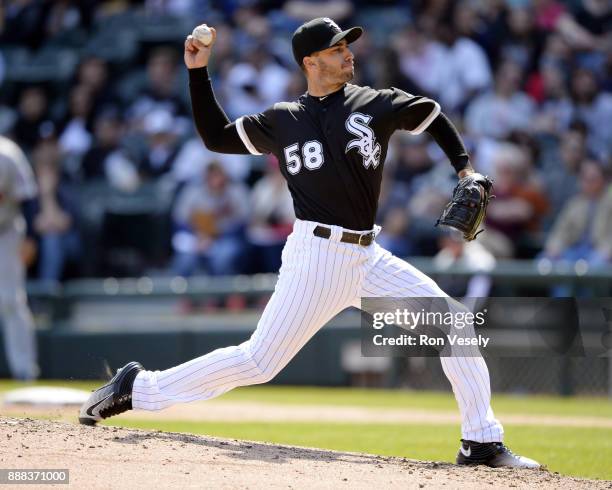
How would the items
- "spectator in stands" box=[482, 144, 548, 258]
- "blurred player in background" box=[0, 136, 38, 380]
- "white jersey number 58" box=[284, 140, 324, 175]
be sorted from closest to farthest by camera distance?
"white jersey number 58" box=[284, 140, 324, 175], "blurred player in background" box=[0, 136, 38, 380], "spectator in stands" box=[482, 144, 548, 258]

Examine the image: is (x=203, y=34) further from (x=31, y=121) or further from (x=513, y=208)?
(x=31, y=121)

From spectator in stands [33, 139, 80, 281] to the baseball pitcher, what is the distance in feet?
24.3

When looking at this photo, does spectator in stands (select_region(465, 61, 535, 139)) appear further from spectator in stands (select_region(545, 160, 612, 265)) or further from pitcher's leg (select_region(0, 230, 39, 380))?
pitcher's leg (select_region(0, 230, 39, 380))

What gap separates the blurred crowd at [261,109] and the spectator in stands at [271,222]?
0.02m

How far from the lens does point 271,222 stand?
1128 cm

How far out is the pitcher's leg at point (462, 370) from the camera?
4852 millimetres

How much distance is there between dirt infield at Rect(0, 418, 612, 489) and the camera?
13.9 feet

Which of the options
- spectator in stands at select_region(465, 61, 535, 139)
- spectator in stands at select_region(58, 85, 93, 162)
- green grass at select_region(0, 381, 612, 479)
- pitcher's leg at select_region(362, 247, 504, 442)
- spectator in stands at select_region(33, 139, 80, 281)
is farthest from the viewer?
spectator in stands at select_region(58, 85, 93, 162)

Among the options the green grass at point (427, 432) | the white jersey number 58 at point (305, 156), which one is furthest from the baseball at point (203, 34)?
the green grass at point (427, 432)

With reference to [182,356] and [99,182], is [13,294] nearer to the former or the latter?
[182,356]

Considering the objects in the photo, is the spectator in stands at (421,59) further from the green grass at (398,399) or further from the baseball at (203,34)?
the baseball at (203,34)

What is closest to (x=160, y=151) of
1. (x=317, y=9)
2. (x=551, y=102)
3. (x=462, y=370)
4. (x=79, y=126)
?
(x=79, y=126)

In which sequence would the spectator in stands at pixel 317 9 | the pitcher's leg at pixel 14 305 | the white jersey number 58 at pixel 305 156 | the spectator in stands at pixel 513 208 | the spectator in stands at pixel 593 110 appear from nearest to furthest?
the white jersey number 58 at pixel 305 156 → the pitcher's leg at pixel 14 305 → the spectator in stands at pixel 513 208 → the spectator in stands at pixel 593 110 → the spectator in stands at pixel 317 9

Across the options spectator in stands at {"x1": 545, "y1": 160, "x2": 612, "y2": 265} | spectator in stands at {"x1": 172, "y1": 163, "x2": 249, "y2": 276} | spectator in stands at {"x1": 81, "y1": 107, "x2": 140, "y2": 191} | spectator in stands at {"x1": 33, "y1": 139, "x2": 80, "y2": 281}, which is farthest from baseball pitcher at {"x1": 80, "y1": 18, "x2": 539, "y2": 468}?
spectator in stands at {"x1": 81, "y1": 107, "x2": 140, "y2": 191}
